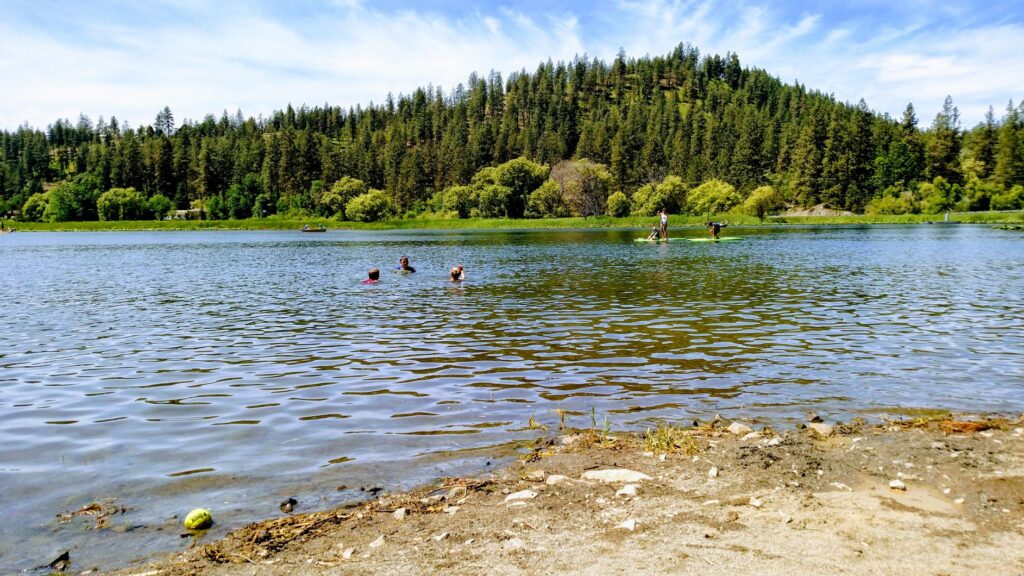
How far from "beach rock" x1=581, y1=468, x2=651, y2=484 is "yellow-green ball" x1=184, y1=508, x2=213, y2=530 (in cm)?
470

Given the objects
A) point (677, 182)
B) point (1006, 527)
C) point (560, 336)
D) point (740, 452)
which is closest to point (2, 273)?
point (560, 336)

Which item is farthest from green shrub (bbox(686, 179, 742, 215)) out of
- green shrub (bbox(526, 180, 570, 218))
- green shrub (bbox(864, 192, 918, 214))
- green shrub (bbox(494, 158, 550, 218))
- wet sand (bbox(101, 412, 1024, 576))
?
wet sand (bbox(101, 412, 1024, 576))

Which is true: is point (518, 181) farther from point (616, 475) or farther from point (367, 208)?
point (616, 475)

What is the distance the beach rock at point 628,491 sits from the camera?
26.1 ft

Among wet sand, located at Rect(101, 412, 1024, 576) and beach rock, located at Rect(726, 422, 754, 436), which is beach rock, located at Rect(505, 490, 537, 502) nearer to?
wet sand, located at Rect(101, 412, 1024, 576)

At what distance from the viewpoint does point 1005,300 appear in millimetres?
27047

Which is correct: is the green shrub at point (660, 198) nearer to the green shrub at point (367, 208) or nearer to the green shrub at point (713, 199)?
the green shrub at point (713, 199)

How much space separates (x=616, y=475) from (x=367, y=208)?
192165mm

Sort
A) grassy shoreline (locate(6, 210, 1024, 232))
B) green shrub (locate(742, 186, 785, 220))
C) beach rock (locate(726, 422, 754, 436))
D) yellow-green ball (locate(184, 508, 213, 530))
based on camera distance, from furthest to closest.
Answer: green shrub (locate(742, 186, 785, 220)) < grassy shoreline (locate(6, 210, 1024, 232)) < beach rock (locate(726, 422, 754, 436)) < yellow-green ball (locate(184, 508, 213, 530))

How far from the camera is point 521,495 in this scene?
808 cm

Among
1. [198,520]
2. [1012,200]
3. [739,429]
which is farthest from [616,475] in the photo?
[1012,200]

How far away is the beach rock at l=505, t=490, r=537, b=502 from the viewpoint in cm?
799

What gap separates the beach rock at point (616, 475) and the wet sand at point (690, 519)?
38mm

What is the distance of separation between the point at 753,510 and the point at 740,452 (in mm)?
2213
